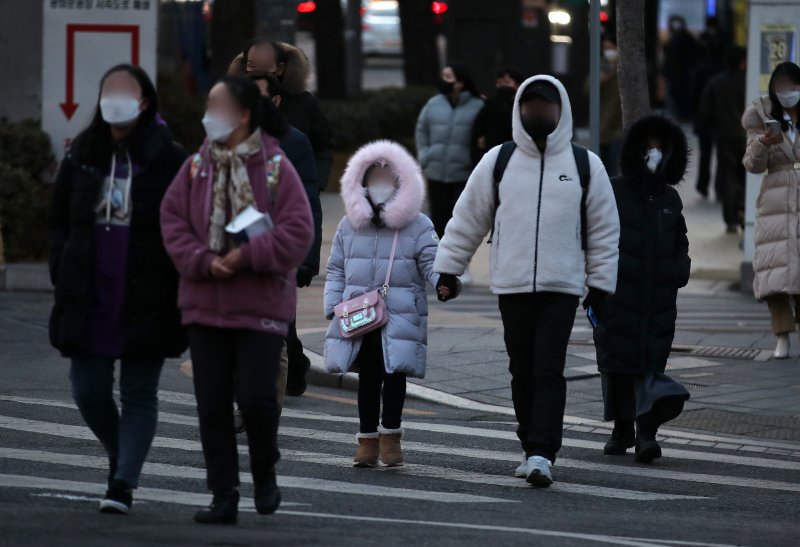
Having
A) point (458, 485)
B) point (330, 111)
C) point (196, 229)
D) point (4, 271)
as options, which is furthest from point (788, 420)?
point (330, 111)

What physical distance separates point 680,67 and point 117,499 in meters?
31.5

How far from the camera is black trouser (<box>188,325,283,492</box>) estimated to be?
655 centimetres

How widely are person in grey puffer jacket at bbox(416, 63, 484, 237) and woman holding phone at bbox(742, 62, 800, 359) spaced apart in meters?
4.59

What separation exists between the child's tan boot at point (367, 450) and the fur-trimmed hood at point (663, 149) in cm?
187

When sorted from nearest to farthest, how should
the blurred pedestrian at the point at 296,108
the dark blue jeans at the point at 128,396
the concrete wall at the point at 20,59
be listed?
the dark blue jeans at the point at 128,396 → the blurred pedestrian at the point at 296,108 → the concrete wall at the point at 20,59

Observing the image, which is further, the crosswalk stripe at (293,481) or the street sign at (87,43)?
the street sign at (87,43)

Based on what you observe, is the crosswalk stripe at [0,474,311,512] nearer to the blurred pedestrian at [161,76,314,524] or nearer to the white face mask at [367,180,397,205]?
the blurred pedestrian at [161,76,314,524]

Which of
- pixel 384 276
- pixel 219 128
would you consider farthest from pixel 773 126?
pixel 219 128

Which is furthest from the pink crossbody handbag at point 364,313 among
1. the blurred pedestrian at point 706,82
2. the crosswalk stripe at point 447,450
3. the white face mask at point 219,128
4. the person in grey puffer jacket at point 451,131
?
the blurred pedestrian at point 706,82

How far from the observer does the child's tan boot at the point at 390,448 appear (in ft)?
28.1

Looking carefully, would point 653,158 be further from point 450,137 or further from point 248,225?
point 450,137

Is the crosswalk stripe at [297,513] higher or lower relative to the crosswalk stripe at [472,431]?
higher

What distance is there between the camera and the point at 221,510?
6547 mm

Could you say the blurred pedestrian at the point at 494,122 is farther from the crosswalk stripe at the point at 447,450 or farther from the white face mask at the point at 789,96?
the crosswalk stripe at the point at 447,450
